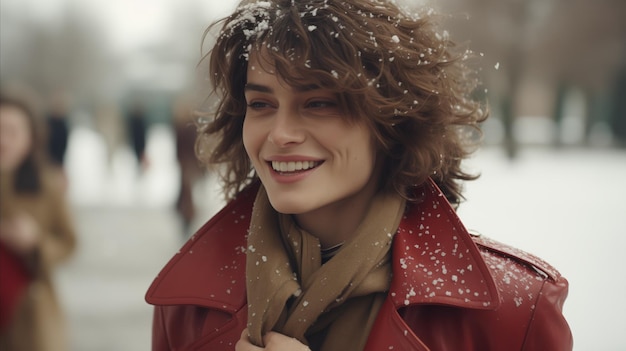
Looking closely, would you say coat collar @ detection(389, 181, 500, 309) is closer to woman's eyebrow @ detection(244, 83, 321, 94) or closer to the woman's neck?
the woman's neck

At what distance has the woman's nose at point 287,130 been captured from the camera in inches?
64.3

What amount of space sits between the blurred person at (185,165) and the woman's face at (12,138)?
5.11m

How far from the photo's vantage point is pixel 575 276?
21.6 ft

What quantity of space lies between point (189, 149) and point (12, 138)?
225 inches

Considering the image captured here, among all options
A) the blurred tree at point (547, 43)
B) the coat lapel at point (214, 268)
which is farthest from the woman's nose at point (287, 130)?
the blurred tree at point (547, 43)

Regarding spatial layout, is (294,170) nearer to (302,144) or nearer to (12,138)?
(302,144)

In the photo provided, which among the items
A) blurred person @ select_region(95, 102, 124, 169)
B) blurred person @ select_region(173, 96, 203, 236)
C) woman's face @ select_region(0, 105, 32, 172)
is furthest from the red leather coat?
blurred person @ select_region(95, 102, 124, 169)

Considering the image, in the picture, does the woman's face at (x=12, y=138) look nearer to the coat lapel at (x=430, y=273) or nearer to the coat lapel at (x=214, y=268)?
the coat lapel at (x=214, y=268)

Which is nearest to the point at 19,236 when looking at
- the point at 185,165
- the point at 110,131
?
the point at 185,165

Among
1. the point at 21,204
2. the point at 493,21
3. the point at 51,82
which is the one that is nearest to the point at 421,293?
the point at 21,204

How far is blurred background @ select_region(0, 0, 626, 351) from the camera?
6.31 metres

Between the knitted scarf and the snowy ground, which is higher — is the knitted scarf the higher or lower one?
the higher one

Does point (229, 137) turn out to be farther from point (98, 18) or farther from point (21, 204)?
point (98, 18)

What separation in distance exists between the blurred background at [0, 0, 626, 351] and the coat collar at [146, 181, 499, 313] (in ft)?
1.39
